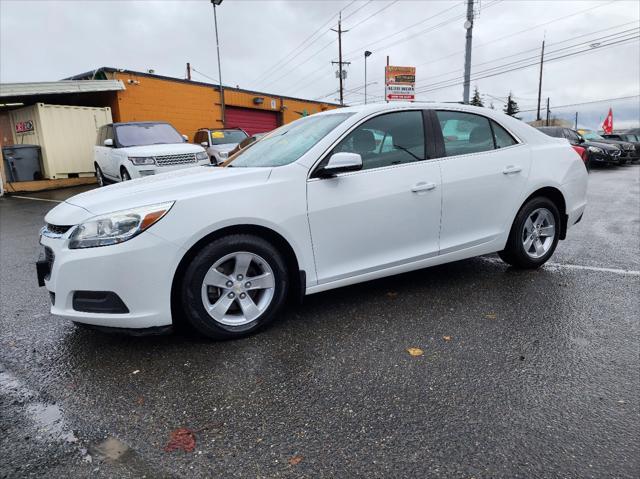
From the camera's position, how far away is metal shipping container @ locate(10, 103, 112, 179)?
16266mm

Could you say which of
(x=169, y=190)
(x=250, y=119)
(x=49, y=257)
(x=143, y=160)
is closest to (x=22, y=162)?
(x=143, y=160)

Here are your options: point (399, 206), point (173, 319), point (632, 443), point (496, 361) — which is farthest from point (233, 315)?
point (632, 443)

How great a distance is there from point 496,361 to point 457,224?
4.73 ft

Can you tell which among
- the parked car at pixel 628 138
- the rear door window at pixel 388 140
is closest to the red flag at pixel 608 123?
the parked car at pixel 628 138

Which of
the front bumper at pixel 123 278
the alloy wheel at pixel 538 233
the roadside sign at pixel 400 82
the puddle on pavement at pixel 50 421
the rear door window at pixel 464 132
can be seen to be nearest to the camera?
the puddle on pavement at pixel 50 421

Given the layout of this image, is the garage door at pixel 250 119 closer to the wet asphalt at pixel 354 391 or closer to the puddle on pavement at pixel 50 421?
the wet asphalt at pixel 354 391

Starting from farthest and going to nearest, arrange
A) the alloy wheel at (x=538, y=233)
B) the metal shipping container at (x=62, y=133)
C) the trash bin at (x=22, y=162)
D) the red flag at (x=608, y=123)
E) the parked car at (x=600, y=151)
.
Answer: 1. the red flag at (x=608, y=123)
2. the parked car at (x=600, y=151)
3. the metal shipping container at (x=62, y=133)
4. the trash bin at (x=22, y=162)
5. the alloy wheel at (x=538, y=233)

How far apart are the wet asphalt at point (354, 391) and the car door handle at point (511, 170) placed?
1.05m

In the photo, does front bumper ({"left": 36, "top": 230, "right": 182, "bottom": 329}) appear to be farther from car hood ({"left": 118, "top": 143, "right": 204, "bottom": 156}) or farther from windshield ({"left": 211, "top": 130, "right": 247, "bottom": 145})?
windshield ({"left": 211, "top": 130, "right": 247, "bottom": 145})

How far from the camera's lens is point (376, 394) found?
2547 millimetres

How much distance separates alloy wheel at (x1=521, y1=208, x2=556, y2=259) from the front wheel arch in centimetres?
240

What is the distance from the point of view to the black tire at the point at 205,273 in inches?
119

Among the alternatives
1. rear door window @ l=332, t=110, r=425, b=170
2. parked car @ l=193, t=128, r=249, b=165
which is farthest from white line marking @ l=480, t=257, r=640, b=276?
parked car @ l=193, t=128, r=249, b=165

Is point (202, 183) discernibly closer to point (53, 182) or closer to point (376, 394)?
point (376, 394)
